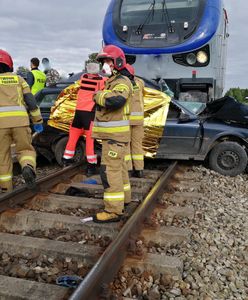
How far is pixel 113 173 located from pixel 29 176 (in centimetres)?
121

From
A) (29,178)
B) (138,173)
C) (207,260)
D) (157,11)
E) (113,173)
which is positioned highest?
(157,11)

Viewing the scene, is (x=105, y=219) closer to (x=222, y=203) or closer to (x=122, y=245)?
(x=122, y=245)

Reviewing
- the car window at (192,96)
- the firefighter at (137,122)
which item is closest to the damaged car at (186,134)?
the firefighter at (137,122)

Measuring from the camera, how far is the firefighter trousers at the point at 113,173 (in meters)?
4.27

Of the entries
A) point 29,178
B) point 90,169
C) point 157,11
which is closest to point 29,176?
point 29,178

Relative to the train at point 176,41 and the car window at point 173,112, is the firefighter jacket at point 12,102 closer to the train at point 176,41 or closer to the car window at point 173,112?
the car window at point 173,112

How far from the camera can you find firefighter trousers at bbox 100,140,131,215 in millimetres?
4266

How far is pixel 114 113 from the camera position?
4250 millimetres

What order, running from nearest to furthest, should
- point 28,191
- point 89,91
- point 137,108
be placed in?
point 28,191 → point 137,108 → point 89,91

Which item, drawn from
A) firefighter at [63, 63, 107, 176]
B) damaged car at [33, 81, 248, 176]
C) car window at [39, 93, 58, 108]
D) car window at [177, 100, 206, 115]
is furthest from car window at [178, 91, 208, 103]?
firefighter at [63, 63, 107, 176]

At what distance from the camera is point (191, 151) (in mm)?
7266

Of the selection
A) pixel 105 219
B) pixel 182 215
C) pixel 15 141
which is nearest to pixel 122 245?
pixel 105 219

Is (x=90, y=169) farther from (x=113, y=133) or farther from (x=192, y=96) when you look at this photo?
(x=192, y=96)

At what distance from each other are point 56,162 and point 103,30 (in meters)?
3.81
